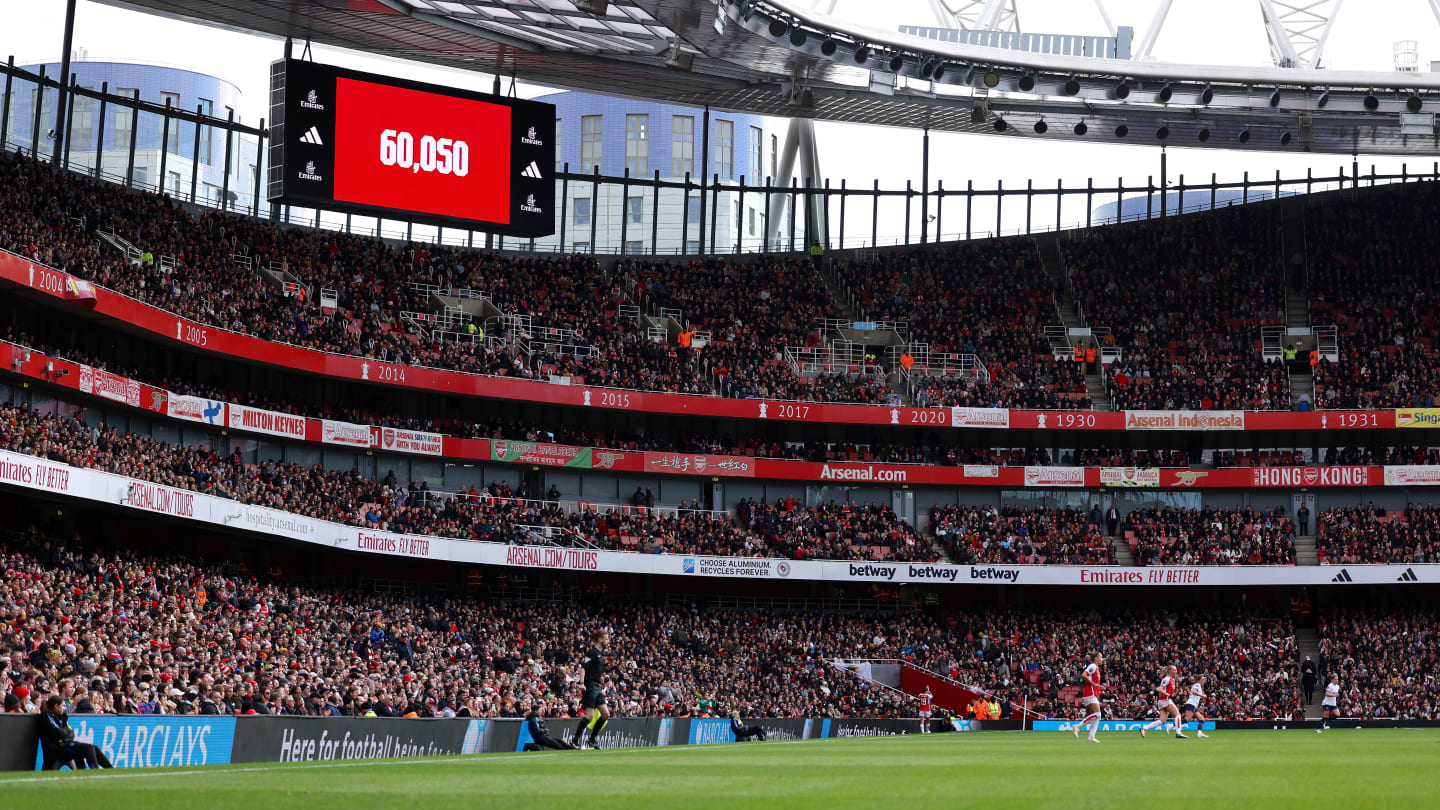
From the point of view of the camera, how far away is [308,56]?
45.5m

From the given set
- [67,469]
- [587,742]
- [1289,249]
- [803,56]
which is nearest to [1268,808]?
[587,742]

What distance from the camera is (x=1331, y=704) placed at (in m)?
43.6

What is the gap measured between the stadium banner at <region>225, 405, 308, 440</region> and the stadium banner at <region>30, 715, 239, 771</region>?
2421 centimetres

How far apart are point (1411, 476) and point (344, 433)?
3568 cm

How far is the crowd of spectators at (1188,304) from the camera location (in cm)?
5478

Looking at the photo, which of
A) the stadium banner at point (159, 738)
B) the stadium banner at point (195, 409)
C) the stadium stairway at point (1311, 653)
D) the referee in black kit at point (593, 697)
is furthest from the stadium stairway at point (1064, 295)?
the stadium banner at point (159, 738)

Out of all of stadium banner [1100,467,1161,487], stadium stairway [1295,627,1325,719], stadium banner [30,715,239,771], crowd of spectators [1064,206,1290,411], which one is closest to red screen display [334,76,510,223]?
stadium banner [1100,467,1161,487]

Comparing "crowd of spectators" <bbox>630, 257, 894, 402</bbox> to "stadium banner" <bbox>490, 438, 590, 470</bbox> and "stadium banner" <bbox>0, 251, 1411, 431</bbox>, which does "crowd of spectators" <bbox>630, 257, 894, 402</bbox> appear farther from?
"stadium banner" <bbox>490, 438, 590, 470</bbox>

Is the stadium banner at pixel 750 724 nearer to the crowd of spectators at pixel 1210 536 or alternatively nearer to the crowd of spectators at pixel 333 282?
the crowd of spectators at pixel 333 282

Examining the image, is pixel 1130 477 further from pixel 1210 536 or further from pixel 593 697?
pixel 593 697

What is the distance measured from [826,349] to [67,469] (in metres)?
31.8

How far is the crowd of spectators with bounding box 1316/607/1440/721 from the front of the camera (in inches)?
1806

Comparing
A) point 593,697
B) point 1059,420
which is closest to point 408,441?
point 1059,420

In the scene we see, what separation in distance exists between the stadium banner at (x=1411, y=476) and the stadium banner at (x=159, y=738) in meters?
44.0
